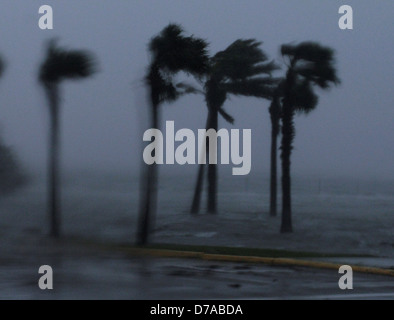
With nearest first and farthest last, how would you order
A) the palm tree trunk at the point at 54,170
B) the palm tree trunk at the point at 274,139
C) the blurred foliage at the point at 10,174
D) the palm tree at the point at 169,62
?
the blurred foliage at the point at 10,174
the palm tree trunk at the point at 54,170
the palm tree at the point at 169,62
the palm tree trunk at the point at 274,139

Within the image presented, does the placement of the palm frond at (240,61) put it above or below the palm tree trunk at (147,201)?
above

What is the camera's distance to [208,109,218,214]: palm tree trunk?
2142 centimetres

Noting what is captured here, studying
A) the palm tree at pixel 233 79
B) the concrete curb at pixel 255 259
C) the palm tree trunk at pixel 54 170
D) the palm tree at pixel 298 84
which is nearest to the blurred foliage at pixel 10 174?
the palm tree trunk at pixel 54 170

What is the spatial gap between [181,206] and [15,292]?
13.1 metres

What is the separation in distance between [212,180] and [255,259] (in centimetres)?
639

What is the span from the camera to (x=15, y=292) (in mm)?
11188

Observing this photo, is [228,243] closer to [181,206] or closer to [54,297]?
[181,206]

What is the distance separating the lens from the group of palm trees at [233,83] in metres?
18.5

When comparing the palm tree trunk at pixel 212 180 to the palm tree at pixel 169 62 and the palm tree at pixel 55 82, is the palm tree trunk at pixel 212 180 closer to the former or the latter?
the palm tree at pixel 169 62

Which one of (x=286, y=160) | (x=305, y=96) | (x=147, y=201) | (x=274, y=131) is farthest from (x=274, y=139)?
(x=147, y=201)

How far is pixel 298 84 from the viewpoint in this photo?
75.6 ft

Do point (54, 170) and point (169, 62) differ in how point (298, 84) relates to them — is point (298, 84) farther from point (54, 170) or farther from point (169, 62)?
point (54, 170)

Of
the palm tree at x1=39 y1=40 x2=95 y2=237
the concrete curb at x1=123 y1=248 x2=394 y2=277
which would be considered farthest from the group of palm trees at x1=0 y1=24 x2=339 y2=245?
the concrete curb at x1=123 y1=248 x2=394 y2=277
